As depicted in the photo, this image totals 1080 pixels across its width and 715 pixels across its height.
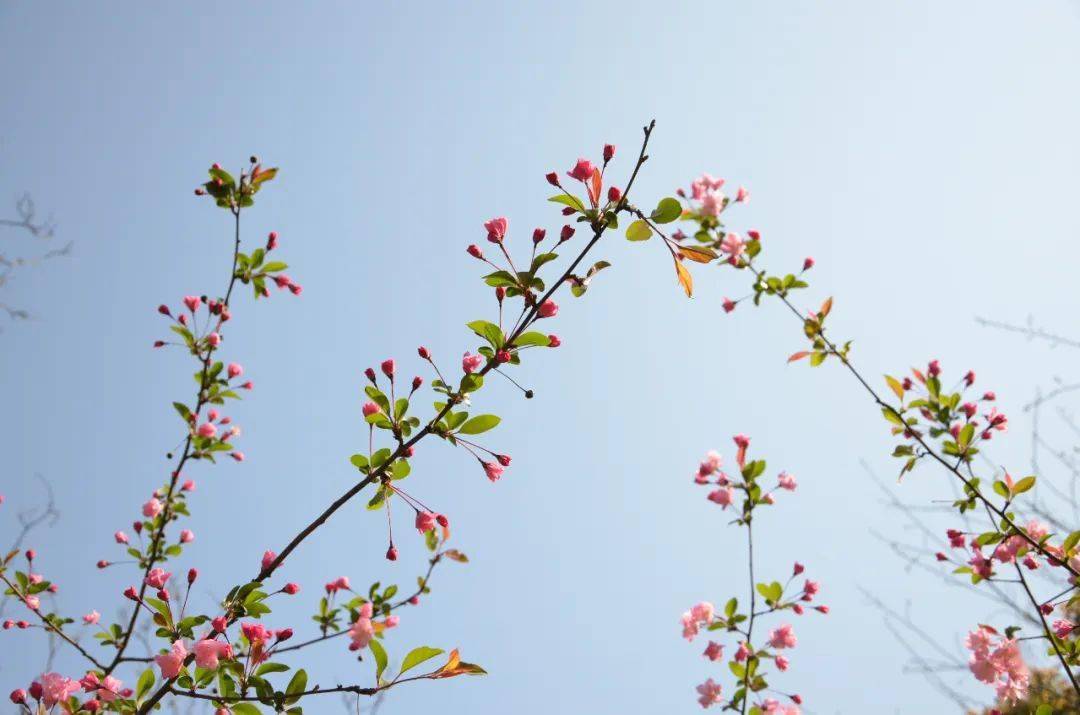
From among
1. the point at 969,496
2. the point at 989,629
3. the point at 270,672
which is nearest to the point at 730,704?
the point at 989,629

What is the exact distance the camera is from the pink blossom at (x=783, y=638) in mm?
2824

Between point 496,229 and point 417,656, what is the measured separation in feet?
3.78

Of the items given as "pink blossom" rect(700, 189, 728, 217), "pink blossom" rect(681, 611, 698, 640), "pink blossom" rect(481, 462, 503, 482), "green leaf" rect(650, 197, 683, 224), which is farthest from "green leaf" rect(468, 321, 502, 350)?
"pink blossom" rect(681, 611, 698, 640)

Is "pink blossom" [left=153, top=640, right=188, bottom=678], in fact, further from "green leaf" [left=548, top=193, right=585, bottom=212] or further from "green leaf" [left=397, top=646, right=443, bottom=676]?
"green leaf" [left=548, top=193, right=585, bottom=212]

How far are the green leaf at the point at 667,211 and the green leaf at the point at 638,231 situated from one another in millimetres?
32

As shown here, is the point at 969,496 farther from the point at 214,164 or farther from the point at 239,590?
the point at 214,164

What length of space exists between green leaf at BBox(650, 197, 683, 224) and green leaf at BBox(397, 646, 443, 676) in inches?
49.4

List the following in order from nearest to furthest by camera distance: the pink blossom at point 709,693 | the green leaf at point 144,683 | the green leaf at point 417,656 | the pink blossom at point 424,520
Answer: the green leaf at point 417,656 → the pink blossom at point 424,520 → the green leaf at point 144,683 → the pink blossom at point 709,693

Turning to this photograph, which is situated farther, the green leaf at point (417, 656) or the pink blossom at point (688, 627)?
the pink blossom at point (688, 627)

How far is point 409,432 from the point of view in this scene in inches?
66.0

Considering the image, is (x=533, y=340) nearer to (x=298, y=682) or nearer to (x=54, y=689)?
(x=298, y=682)

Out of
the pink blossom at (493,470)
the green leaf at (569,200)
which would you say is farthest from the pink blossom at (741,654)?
the green leaf at (569,200)

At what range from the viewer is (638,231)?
1485 millimetres

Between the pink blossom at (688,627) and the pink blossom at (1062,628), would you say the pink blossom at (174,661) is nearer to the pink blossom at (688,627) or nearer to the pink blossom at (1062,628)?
the pink blossom at (688,627)
